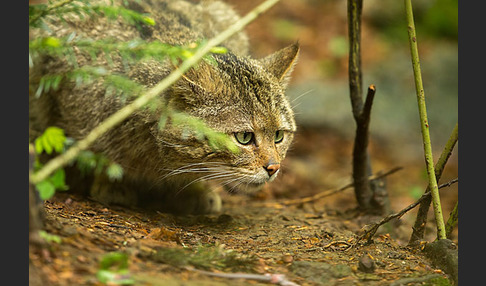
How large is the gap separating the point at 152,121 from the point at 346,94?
531 centimetres

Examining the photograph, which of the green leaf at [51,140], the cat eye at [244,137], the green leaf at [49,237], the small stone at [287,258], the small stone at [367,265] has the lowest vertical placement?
the green leaf at [49,237]

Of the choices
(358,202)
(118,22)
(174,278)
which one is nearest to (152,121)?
(118,22)

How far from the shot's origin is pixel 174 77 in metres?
2.51

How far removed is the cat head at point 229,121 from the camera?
3762mm

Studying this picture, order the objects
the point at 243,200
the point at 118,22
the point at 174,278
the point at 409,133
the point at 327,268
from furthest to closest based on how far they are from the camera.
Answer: the point at 409,133 → the point at 243,200 → the point at 118,22 → the point at 327,268 → the point at 174,278

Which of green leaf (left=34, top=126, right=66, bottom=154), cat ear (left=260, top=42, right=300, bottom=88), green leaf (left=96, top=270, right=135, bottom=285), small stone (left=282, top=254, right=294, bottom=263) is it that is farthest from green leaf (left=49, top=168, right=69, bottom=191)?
cat ear (left=260, top=42, right=300, bottom=88)

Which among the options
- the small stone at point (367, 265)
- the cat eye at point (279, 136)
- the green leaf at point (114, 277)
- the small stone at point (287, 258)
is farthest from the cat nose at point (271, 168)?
the green leaf at point (114, 277)

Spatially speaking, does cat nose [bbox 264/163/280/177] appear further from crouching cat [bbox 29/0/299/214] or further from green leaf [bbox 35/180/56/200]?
green leaf [bbox 35/180/56/200]

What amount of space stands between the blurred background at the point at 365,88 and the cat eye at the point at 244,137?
2010 mm

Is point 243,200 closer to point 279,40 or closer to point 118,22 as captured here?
point 118,22

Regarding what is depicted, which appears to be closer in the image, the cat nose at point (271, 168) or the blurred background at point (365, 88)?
the cat nose at point (271, 168)

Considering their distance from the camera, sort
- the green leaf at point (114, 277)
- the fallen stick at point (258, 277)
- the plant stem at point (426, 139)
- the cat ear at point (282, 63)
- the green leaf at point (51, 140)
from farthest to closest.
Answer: the cat ear at point (282, 63)
the plant stem at point (426, 139)
the fallen stick at point (258, 277)
the green leaf at point (51, 140)
the green leaf at point (114, 277)

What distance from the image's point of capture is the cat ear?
428 cm

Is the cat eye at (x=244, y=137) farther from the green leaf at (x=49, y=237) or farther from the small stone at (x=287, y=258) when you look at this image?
the green leaf at (x=49, y=237)
